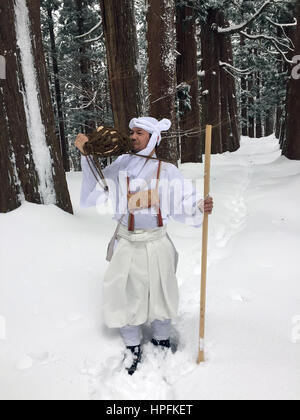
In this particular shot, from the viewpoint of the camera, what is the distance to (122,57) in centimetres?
623

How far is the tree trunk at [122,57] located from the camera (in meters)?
6.10

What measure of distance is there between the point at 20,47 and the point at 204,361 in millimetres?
4425

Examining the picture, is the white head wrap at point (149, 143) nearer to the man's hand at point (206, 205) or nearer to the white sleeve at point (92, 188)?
the white sleeve at point (92, 188)

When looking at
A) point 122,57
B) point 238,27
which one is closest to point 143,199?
point 122,57

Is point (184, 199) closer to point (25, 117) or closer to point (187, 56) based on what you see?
point (25, 117)

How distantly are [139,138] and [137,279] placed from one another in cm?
114

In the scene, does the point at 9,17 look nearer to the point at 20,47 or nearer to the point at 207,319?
the point at 20,47

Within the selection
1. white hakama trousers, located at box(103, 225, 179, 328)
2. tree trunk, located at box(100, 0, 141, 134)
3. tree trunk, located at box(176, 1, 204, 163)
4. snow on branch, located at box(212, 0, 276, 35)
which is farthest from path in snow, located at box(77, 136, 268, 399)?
snow on branch, located at box(212, 0, 276, 35)

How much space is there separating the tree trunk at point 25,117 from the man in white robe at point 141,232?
85.5 inches

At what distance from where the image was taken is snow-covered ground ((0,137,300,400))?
249cm

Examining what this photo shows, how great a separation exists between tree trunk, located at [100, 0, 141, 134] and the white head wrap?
13.1 ft

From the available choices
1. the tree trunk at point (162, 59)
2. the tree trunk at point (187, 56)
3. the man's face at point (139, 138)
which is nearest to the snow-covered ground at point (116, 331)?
the man's face at point (139, 138)

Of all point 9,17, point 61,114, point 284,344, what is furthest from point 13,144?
point 61,114

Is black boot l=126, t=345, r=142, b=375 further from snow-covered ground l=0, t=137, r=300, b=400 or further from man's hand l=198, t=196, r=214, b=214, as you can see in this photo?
man's hand l=198, t=196, r=214, b=214
